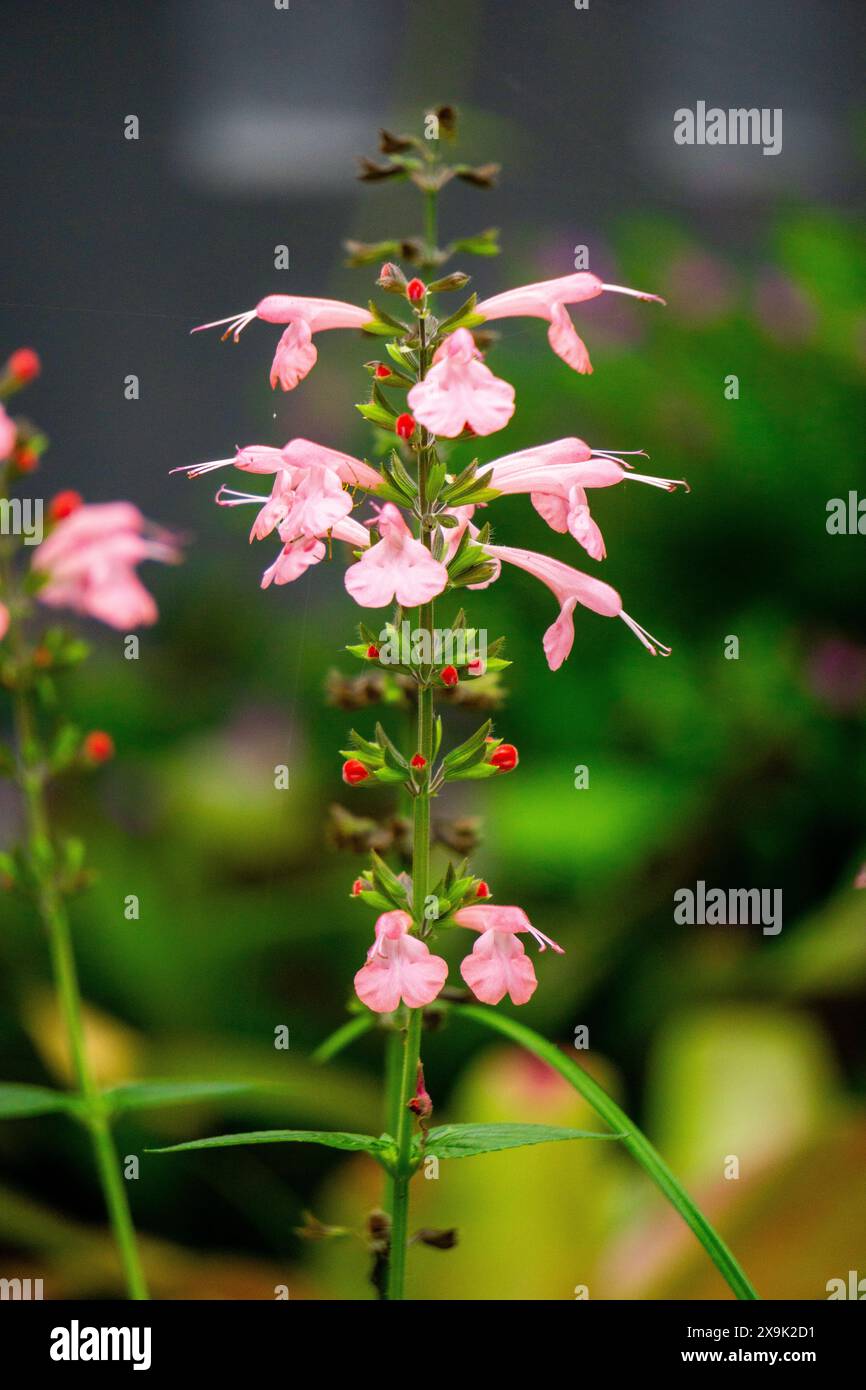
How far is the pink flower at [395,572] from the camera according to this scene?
48cm

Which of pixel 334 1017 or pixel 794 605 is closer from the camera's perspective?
pixel 334 1017

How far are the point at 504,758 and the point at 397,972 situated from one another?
11 cm

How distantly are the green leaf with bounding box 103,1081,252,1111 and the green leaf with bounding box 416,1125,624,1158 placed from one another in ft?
0.42

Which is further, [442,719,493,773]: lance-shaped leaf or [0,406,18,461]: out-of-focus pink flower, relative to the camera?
[0,406,18,461]: out-of-focus pink flower

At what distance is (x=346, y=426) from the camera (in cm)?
167

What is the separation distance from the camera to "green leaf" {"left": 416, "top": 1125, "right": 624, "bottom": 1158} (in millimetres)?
507

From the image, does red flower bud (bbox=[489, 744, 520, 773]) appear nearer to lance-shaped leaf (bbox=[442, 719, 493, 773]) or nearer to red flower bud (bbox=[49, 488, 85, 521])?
lance-shaped leaf (bbox=[442, 719, 493, 773])

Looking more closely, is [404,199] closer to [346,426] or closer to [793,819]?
[346,426]

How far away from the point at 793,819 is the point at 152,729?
2.85 ft

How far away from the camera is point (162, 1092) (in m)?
0.69

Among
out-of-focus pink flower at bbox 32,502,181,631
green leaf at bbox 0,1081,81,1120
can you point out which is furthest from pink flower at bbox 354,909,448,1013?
out-of-focus pink flower at bbox 32,502,181,631

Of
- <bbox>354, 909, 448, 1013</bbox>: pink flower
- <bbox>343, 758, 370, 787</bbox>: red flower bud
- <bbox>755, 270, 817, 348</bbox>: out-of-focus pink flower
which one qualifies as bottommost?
<bbox>354, 909, 448, 1013</bbox>: pink flower
